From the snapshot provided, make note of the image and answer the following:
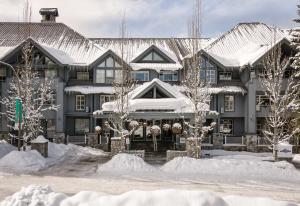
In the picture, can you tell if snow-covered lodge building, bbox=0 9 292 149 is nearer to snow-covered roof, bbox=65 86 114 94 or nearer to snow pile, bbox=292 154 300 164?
snow-covered roof, bbox=65 86 114 94

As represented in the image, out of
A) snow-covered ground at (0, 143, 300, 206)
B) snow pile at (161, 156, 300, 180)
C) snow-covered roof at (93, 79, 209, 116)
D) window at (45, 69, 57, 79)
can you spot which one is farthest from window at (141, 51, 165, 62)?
snow pile at (161, 156, 300, 180)

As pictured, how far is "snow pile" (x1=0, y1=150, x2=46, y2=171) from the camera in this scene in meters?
20.8

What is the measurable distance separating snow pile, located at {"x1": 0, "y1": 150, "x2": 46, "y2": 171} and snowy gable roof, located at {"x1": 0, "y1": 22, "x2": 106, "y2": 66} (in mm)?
14518

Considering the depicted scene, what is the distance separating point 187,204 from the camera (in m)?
9.23

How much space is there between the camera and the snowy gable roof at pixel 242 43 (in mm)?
36000

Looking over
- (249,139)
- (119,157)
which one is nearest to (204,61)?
(249,139)

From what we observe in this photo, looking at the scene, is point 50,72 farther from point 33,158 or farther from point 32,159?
point 32,159

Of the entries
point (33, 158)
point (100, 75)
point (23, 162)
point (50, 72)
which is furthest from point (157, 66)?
point (23, 162)

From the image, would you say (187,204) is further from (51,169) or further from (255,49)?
(255,49)

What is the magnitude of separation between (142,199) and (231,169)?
11.8 metres

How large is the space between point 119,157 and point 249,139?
53.0 feet

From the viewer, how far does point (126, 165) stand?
823 inches

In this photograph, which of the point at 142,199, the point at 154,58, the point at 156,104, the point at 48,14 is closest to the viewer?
the point at 142,199

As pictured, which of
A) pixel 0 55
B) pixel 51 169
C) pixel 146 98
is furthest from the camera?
pixel 0 55
